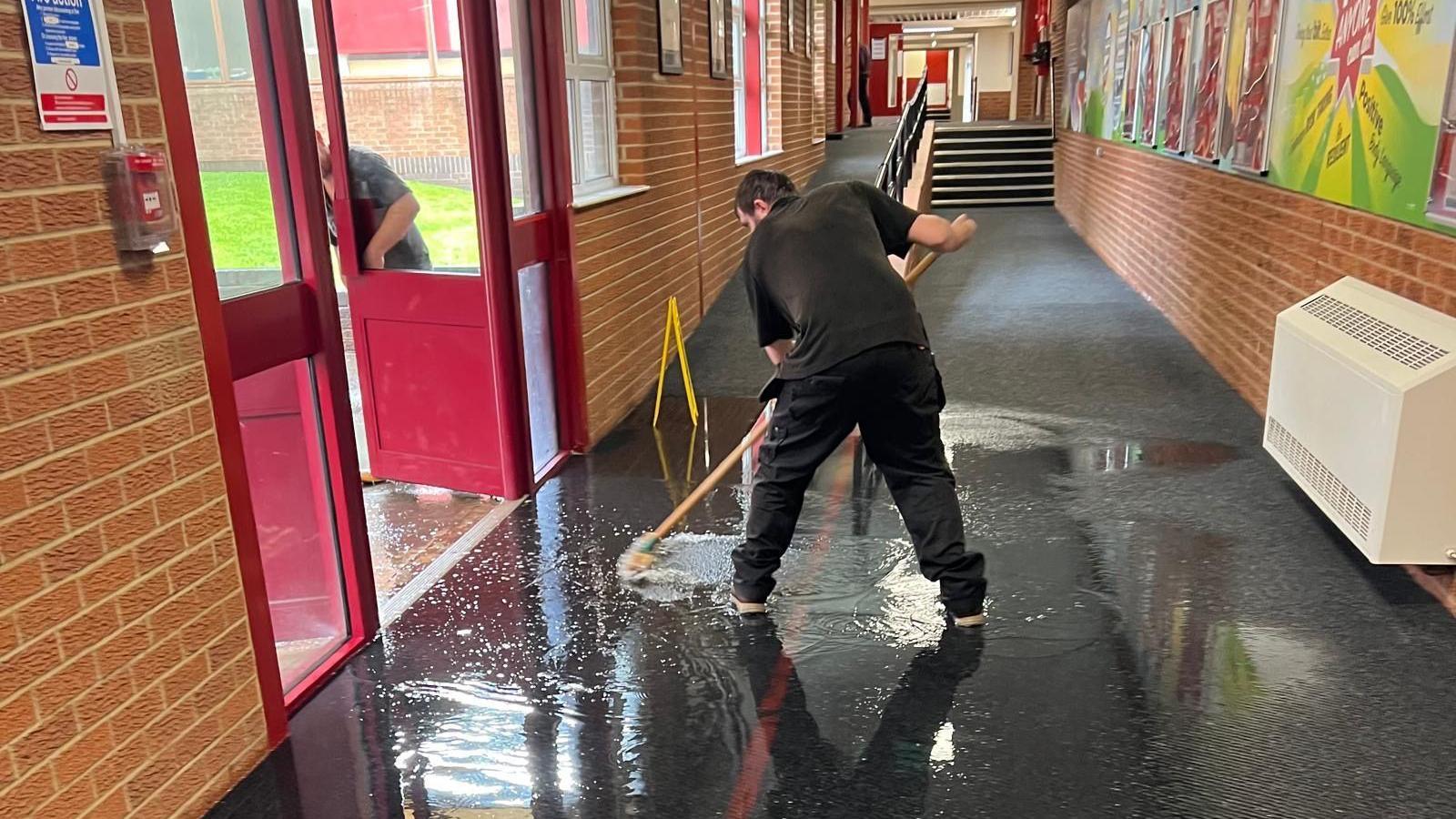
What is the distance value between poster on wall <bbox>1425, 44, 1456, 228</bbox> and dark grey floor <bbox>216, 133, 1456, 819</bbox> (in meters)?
1.16

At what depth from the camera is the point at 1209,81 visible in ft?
19.8

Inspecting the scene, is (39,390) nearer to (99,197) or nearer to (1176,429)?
(99,197)

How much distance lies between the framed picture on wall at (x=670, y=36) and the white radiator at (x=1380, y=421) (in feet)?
12.1

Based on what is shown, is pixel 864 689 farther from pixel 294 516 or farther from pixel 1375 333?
pixel 1375 333

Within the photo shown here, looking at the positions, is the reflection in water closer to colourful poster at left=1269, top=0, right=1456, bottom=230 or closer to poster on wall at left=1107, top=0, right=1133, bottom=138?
colourful poster at left=1269, top=0, right=1456, bottom=230

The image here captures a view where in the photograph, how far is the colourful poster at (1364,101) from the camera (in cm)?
330

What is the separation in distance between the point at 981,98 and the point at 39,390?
3080 cm

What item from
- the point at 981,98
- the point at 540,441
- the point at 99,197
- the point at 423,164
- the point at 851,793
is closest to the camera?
the point at 99,197

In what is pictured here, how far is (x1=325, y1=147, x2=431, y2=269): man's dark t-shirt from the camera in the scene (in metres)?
4.31

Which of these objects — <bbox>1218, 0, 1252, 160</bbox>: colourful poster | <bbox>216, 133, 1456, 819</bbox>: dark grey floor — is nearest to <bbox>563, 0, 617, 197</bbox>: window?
<bbox>216, 133, 1456, 819</bbox>: dark grey floor

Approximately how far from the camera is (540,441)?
4.79m

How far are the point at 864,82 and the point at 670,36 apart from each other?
49.0ft

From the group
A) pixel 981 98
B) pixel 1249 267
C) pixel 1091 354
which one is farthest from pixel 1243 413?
pixel 981 98

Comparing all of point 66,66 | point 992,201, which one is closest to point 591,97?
point 66,66
